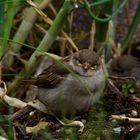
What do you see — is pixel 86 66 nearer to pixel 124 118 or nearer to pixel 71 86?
pixel 71 86

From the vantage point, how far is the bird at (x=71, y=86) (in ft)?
15.6

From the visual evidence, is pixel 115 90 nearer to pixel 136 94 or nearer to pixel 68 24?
pixel 136 94

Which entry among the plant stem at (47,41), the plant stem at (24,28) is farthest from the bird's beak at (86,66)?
the plant stem at (24,28)

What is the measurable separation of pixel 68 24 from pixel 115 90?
32.5 inches

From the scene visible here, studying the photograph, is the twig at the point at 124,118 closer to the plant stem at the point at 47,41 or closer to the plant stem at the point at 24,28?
the plant stem at the point at 47,41

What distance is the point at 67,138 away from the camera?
12.9 feet

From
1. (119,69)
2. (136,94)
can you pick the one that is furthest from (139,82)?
(119,69)

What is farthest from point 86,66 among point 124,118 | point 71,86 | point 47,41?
point 124,118

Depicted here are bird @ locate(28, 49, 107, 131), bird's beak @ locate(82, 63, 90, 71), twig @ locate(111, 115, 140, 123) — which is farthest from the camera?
bird's beak @ locate(82, 63, 90, 71)

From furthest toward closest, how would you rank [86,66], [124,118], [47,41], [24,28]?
[24,28] → [47,41] → [86,66] → [124,118]

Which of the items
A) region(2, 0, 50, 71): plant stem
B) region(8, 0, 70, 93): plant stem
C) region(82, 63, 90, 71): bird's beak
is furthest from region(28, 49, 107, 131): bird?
region(2, 0, 50, 71): plant stem

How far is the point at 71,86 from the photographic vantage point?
478 cm

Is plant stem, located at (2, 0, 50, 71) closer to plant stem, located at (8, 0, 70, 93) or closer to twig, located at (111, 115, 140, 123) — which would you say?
plant stem, located at (8, 0, 70, 93)

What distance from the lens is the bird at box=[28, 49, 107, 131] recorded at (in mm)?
4762
